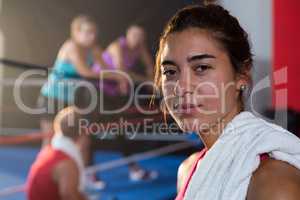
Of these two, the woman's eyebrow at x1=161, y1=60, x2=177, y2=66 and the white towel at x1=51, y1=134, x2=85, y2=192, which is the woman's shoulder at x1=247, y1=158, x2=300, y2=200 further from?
the white towel at x1=51, y1=134, x2=85, y2=192

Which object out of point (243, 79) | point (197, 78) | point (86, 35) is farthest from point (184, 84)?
point (86, 35)

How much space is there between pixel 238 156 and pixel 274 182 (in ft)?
0.30

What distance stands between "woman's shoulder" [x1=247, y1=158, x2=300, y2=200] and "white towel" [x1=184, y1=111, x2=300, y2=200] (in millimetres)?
10

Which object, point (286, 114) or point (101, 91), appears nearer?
point (286, 114)

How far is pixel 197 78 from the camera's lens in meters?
0.75

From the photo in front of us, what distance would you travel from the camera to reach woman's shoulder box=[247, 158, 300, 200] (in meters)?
0.60

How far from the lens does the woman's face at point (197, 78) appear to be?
750mm

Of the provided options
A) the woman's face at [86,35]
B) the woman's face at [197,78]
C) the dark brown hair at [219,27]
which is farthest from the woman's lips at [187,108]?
the woman's face at [86,35]

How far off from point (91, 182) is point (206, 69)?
1.22 m

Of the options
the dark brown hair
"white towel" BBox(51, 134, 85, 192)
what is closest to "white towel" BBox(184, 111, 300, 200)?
the dark brown hair

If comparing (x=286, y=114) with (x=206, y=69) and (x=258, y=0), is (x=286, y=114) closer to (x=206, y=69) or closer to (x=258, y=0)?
(x=258, y=0)

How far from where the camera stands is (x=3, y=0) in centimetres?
196

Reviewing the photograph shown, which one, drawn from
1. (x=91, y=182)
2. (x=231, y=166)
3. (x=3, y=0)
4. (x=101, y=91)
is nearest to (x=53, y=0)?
(x=3, y=0)

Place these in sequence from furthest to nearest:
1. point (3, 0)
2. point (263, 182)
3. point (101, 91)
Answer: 1. point (3, 0)
2. point (101, 91)
3. point (263, 182)
